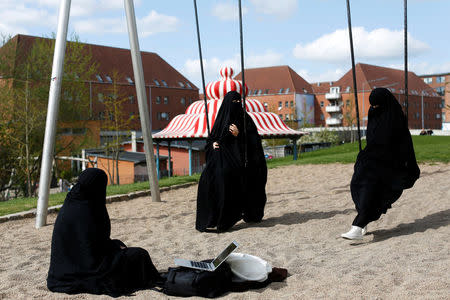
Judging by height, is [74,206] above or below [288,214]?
above

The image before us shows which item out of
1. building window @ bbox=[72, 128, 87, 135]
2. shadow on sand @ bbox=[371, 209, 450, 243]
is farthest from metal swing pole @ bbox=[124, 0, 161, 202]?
building window @ bbox=[72, 128, 87, 135]

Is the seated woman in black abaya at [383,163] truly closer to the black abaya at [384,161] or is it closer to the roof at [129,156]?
the black abaya at [384,161]

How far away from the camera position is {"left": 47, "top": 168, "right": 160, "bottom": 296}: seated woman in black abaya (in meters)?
4.57

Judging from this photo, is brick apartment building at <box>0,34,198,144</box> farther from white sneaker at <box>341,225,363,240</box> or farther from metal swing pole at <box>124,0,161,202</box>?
white sneaker at <box>341,225,363,240</box>

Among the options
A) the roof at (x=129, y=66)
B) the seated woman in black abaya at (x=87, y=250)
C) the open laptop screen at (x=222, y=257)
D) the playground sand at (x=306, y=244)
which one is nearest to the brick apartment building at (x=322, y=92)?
the roof at (x=129, y=66)

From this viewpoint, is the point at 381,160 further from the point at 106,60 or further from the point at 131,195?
the point at 106,60

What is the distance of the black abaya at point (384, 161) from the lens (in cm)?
656

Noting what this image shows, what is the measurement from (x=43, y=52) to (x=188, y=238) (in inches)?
1004

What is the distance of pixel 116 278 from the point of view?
4637 mm

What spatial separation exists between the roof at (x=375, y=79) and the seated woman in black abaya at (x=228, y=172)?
80.6 meters

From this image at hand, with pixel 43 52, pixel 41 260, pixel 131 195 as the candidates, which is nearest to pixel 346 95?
pixel 43 52

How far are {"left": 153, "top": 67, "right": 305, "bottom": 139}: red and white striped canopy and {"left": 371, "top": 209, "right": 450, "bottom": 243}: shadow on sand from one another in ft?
40.9

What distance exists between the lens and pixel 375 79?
88.2m

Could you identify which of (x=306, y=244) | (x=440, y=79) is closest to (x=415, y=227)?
(x=306, y=244)
